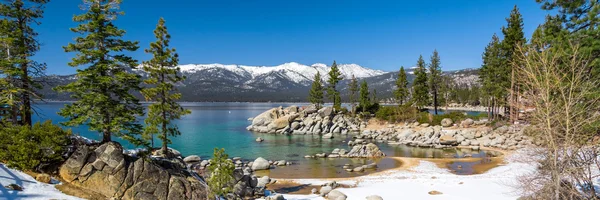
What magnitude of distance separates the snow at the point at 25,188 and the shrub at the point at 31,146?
451 millimetres

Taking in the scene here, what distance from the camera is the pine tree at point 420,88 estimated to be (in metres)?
75.9

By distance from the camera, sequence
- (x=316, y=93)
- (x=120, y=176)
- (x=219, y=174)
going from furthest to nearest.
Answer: (x=316, y=93), (x=219, y=174), (x=120, y=176)

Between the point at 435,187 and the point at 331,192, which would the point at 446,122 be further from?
the point at 331,192

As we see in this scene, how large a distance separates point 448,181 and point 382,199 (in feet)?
25.9

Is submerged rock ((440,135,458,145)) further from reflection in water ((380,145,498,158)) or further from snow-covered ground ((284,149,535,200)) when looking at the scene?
snow-covered ground ((284,149,535,200))

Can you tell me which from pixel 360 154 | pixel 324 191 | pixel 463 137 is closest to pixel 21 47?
pixel 324 191

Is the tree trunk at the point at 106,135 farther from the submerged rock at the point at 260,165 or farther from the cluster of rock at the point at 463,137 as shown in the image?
the cluster of rock at the point at 463,137

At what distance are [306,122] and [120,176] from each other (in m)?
60.5

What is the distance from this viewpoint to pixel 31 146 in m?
13.2

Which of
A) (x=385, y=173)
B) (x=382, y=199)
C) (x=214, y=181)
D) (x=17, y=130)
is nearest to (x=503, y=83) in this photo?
(x=385, y=173)

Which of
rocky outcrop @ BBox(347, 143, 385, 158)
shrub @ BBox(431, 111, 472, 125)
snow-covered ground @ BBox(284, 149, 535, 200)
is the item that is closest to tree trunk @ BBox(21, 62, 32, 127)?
snow-covered ground @ BBox(284, 149, 535, 200)

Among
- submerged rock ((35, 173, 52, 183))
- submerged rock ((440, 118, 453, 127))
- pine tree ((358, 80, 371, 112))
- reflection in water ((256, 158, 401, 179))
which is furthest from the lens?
pine tree ((358, 80, 371, 112))

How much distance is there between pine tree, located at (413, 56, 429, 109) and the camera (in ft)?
249

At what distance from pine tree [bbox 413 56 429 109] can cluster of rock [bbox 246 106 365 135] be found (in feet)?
49.3
